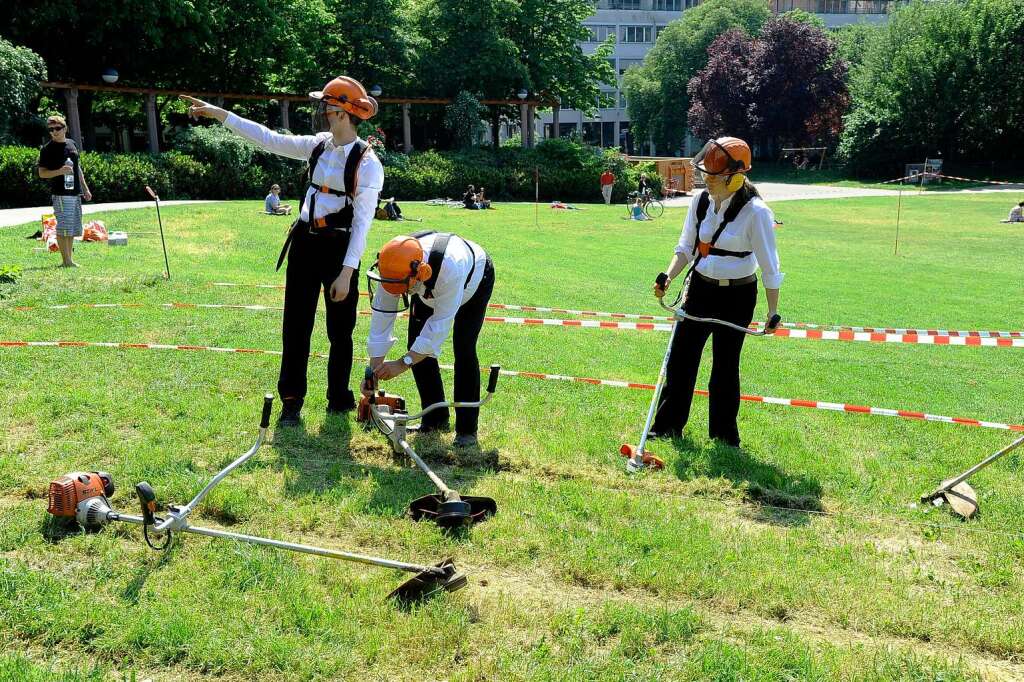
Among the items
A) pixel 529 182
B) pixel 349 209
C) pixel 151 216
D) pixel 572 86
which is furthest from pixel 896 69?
pixel 349 209

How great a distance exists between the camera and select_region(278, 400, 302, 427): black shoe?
6141 mm

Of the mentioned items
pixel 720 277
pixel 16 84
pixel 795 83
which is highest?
pixel 795 83

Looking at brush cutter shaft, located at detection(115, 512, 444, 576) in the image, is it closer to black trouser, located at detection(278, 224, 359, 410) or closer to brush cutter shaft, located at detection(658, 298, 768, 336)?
black trouser, located at detection(278, 224, 359, 410)

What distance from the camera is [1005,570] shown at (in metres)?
4.39

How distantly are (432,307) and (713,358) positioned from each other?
79.4 inches

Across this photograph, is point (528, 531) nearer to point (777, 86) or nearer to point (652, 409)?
point (652, 409)

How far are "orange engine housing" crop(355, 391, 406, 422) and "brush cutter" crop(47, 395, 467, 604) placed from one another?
50.8 inches

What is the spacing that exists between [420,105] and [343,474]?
1413 inches

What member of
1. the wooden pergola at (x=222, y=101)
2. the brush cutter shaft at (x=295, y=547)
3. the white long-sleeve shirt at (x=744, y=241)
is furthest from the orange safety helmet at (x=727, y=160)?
the wooden pergola at (x=222, y=101)

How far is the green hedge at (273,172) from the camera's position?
22422mm

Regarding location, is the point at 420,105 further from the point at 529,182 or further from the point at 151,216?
the point at 151,216

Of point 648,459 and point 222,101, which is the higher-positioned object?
point 222,101

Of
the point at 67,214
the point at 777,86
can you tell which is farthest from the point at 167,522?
the point at 777,86

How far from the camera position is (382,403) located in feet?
18.6
